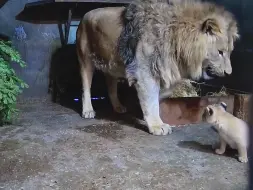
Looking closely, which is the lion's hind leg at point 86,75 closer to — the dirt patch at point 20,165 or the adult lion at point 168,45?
→ the adult lion at point 168,45

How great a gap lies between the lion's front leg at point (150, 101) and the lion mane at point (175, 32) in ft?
0.23

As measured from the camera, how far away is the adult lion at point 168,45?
7.89 ft

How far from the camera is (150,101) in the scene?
8.18 feet

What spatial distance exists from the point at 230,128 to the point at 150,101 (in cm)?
77

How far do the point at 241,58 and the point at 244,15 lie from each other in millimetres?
377

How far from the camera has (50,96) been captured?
381cm

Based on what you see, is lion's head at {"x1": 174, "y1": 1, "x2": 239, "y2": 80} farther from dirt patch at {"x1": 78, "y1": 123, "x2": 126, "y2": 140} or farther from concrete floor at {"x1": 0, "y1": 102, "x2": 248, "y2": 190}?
dirt patch at {"x1": 78, "y1": 123, "x2": 126, "y2": 140}

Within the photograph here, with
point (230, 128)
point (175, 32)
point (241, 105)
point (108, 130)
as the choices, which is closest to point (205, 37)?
point (175, 32)

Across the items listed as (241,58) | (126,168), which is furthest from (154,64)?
(241,58)

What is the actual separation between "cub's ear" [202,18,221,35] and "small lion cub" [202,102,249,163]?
0.63m

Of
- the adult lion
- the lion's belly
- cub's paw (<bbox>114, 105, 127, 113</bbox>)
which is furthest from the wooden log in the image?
cub's paw (<bbox>114, 105, 127, 113</bbox>)

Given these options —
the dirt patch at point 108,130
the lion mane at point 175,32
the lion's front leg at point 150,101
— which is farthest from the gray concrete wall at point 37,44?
the dirt patch at point 108,130

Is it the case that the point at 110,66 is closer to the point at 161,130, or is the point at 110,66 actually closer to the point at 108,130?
the point at 108,130

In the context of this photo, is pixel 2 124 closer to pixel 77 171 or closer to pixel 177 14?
pixel 77 171
